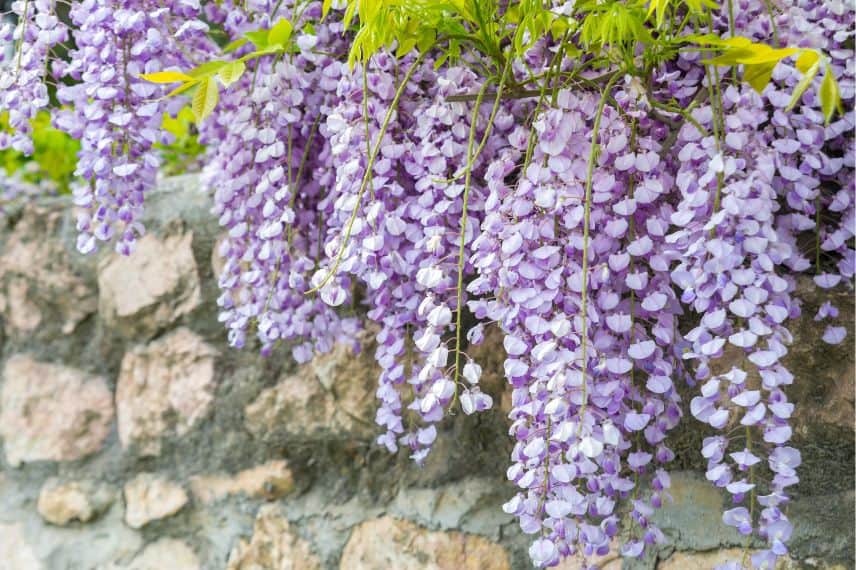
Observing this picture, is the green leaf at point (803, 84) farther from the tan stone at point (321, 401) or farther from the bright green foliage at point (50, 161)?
the bright green foliage at point (50, 161)

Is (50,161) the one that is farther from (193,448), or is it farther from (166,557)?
(166,557)

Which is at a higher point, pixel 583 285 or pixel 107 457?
pixel 583 285

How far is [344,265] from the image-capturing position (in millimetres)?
961

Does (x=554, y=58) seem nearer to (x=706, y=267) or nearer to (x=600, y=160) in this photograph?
(x=600, y=160)

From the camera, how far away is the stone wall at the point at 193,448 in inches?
49.7

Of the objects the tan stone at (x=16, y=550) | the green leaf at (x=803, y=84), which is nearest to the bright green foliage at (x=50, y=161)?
the tan stone at (x=16, y=550)

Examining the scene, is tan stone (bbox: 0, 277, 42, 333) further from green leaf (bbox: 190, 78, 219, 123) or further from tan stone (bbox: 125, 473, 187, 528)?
green leaf (bbox: 190, 78, 219, 123)

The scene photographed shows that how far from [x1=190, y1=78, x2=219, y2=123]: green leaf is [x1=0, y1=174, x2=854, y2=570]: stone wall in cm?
52

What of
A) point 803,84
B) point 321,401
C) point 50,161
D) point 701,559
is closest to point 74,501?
point 321,401

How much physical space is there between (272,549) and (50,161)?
3.45ft

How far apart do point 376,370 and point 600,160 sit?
575 millimetres

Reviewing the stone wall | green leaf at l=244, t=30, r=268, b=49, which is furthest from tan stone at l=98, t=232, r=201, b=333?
green leaf at l=244, t=30, r=268, b=49

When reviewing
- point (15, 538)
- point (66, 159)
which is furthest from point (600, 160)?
point (66, 159)

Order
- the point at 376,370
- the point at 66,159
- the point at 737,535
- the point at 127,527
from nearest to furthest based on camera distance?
the point at 737,535 < the point at 376,370 < the point at 127,527 < the point at 66,159
